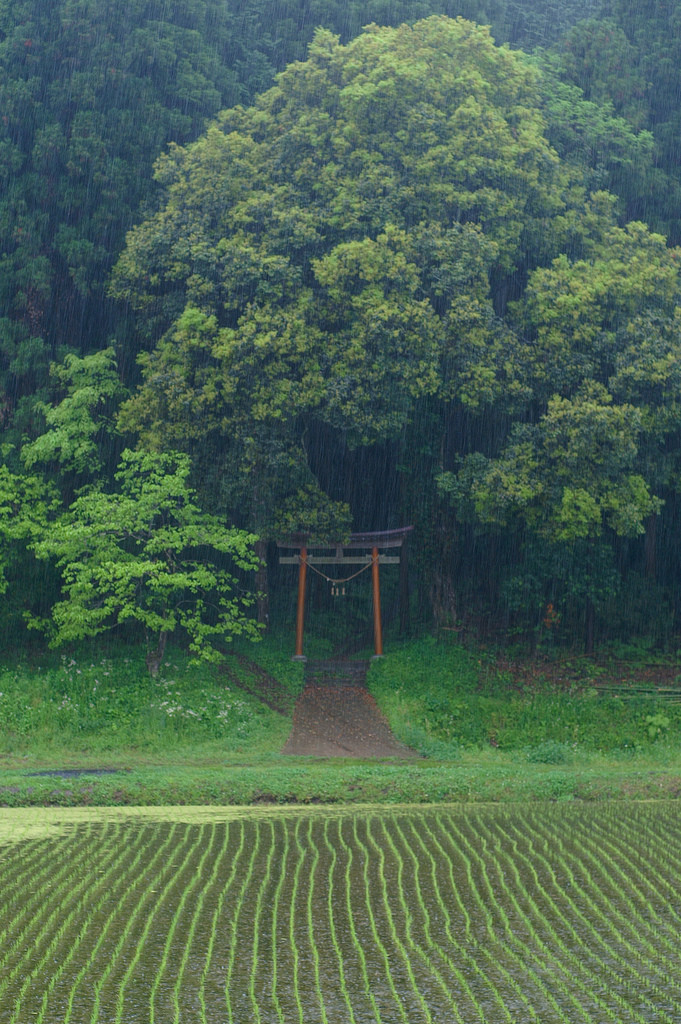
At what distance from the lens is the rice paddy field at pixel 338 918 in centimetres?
748

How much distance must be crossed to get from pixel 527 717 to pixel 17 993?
14701mm

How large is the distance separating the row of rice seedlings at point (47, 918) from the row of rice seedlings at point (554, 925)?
158 inches

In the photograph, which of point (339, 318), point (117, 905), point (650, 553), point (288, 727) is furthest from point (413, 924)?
point (650, 553)

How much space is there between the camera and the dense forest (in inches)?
854

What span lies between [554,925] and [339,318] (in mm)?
15611

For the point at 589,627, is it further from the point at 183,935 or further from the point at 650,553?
the point at 183,935

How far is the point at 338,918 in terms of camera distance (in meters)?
9.18

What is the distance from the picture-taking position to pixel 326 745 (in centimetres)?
1945

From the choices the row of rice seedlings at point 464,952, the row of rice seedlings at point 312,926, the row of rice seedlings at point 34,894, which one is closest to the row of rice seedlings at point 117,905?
the row of rice seedlings at point 34,894

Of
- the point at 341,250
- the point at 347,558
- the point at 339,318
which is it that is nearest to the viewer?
the point at 341,250

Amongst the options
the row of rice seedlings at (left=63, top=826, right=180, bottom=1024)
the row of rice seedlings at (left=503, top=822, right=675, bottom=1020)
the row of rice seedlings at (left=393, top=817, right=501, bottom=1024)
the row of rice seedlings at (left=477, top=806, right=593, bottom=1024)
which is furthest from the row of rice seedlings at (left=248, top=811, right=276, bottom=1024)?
the row of rice seedlings at (left=503, top=822, right=675, bottom=1020)

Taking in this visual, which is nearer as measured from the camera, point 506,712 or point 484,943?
point 484,943

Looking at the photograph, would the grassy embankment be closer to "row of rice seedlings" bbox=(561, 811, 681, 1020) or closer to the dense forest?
the dense forest

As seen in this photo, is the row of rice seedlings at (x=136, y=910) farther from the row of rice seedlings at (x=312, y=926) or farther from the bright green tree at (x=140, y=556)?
the bright green tree at (x=140, y=556)
